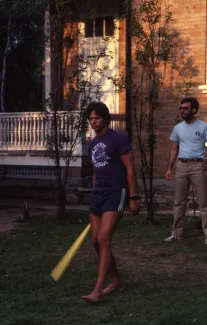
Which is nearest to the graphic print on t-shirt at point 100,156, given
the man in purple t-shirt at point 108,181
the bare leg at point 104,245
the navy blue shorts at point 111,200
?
the man in purple t-shirt at point 108,181

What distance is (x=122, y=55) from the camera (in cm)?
1539

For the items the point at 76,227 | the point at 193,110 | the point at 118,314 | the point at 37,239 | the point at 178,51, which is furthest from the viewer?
the point at 178,51

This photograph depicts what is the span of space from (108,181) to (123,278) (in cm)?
136

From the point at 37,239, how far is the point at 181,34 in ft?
20.2

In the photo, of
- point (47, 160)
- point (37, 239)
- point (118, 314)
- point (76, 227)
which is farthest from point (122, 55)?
point (118, 314)

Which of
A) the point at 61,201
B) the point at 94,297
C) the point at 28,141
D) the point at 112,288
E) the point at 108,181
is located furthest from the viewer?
the point at 28,141

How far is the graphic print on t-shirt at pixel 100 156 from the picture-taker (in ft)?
19.2

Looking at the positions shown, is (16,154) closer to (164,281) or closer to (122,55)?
(122,55)

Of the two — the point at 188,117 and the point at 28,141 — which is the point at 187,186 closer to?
the point at 188,117

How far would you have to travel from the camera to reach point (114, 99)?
15.5 m

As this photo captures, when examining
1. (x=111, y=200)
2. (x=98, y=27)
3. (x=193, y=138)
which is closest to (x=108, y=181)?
(x=111, y=200)

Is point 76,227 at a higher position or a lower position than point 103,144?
lower

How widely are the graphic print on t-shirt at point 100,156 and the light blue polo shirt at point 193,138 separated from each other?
2.78 metres

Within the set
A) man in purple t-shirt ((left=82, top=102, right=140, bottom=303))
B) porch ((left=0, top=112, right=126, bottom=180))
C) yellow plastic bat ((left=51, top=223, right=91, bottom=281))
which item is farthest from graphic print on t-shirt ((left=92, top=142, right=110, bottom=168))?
porch ((left=0, top=112, right=126, bottom=180))
